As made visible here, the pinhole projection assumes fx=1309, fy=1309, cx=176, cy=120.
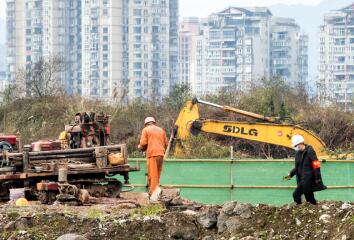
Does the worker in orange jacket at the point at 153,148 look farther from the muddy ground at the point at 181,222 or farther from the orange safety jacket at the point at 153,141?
the muddy ground at the point at 181,222

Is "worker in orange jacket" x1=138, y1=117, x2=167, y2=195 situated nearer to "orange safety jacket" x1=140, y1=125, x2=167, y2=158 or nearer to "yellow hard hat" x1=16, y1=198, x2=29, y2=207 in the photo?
"orange safety jacket" x1=140, y1=125, x2=167, y2=158

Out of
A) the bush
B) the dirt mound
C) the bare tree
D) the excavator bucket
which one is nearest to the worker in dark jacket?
the dirt mound

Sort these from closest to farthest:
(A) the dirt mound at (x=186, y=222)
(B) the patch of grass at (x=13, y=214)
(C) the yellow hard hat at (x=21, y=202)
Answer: (A) the dirt mound at (x=186, y=222)
(B) the patch of grass at (x=13, y=214)
(C) the yellow hard hat at (x=21, y=202)

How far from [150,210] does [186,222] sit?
163cm

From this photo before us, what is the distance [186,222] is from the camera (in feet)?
62.4

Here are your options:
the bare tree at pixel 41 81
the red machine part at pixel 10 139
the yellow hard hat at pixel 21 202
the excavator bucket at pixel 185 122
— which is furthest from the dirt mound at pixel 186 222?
the bare tree at pixel 41 81

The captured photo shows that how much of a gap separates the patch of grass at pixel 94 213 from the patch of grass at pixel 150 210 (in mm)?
529

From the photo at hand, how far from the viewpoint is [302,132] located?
3559cm

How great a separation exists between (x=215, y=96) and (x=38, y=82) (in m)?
8.58

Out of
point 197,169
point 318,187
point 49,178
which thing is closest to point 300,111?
point 197,169

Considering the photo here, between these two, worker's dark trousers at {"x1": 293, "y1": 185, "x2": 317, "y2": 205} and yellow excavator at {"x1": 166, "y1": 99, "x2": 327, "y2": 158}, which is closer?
worker's dark trousers at {"x1": 293, "y1": 185, "x2": 317, "y2": 205}

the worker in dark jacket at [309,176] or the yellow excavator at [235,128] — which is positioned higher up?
the worker in dark jacket at [309,176]

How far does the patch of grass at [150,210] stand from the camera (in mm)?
20219

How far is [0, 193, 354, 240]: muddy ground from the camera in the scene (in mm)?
17156
